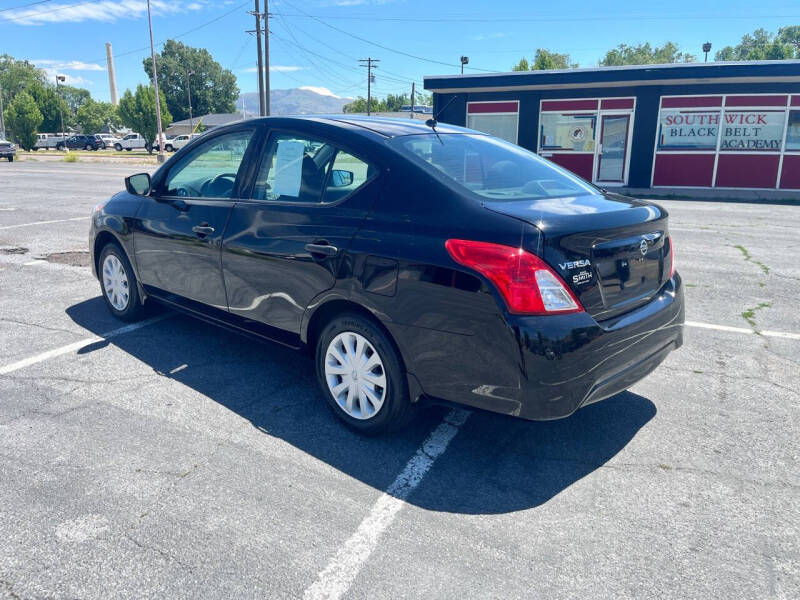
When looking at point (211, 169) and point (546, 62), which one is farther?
point (546, 62)

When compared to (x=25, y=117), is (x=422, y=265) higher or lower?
lower

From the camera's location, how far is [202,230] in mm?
4242

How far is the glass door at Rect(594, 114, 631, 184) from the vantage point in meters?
20.9

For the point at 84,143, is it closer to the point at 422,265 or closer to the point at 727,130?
the point at 727,130

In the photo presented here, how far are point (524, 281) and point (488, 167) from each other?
1.16 meters

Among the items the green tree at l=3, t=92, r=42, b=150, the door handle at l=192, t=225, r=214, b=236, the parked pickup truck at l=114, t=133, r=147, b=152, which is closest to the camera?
the door handle at l=192, t=225, r=214, b=236

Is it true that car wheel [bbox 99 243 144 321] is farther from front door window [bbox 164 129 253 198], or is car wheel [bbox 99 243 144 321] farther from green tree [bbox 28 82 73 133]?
green tree [bbox 28 82 73 133]

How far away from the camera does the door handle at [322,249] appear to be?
342 cm

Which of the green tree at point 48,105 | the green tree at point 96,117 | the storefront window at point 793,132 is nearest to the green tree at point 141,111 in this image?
the green tree at point 48,105

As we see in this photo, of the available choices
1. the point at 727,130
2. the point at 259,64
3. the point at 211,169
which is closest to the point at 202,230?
the point at 211,169

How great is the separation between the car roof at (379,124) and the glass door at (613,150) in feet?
60.7

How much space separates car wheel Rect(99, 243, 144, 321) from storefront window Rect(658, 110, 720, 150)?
62.8 feet

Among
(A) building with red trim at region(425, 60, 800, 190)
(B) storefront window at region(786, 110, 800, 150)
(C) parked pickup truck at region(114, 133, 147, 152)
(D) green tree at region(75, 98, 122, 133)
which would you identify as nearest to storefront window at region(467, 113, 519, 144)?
(A) building with red trim at region(425, 60, 800, 190)

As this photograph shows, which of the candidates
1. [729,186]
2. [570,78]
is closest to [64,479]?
[570,78]
